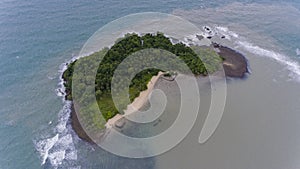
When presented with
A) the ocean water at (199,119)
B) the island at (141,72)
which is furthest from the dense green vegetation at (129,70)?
the ocean water at (199,119)

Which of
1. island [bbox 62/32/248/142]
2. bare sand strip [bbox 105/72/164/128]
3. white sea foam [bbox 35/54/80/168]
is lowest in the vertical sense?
white sea foam [bbox 35/54/80/168]

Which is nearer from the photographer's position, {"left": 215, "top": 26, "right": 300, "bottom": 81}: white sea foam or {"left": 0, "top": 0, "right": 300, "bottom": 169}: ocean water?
{"left": 0, "top": 0, "right": 300, "bottom": 169}: ocean water

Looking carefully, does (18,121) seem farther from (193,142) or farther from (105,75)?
(193,142)

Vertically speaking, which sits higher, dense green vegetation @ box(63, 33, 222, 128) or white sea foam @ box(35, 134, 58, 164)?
dense green vegetation @ box(63, 33, 222, 128)

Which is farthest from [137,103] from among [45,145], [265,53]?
[265,53]

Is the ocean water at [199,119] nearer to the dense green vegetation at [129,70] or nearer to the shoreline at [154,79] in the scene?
the shoreline at [154,79]

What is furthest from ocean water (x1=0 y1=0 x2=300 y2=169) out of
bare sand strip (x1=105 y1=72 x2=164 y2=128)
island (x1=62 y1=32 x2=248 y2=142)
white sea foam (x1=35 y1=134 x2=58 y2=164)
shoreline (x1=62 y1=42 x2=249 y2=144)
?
bare sand strip (x1=105 y1=72 x2=164 y2=128)

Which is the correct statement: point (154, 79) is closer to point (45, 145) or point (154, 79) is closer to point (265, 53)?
point (45, 145)

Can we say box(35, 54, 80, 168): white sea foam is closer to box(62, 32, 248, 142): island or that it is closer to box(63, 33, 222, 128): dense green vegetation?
box(62, 32, 248, 142): island
